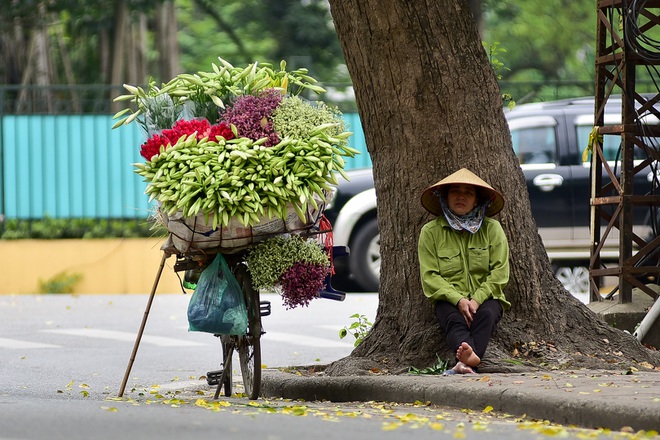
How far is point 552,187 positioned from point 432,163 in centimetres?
725

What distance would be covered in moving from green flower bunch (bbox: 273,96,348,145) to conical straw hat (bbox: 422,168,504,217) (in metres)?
0.63

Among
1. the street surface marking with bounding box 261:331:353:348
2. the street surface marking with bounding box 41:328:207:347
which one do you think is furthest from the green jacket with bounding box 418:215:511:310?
the street surface marking with bounding box 41:328:207:347

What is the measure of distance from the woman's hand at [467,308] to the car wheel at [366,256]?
295 inches

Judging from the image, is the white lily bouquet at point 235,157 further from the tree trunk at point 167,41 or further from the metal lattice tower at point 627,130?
the tree trunk at point 167,41

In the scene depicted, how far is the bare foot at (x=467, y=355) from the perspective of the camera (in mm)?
7359

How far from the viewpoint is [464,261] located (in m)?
7.78

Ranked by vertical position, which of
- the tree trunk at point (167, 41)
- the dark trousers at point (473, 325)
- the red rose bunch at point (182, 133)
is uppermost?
the tree trunk at point (167, 41)

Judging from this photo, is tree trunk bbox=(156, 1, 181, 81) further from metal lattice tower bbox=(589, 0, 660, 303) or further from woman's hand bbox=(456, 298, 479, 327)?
woman's hand bbox=(456, 298, 479, 327)

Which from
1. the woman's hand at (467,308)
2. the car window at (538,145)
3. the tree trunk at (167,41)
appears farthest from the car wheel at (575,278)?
the tree trunk at (167,41)

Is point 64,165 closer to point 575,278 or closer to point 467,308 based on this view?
point 575,278

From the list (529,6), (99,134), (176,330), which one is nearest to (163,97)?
(176,330)

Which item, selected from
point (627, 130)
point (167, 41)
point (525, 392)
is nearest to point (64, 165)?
point (627, 130)

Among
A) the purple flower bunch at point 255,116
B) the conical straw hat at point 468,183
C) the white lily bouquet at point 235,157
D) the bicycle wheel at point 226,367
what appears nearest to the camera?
the white lily bouquet at point 235,157

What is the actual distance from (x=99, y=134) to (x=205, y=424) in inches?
486
